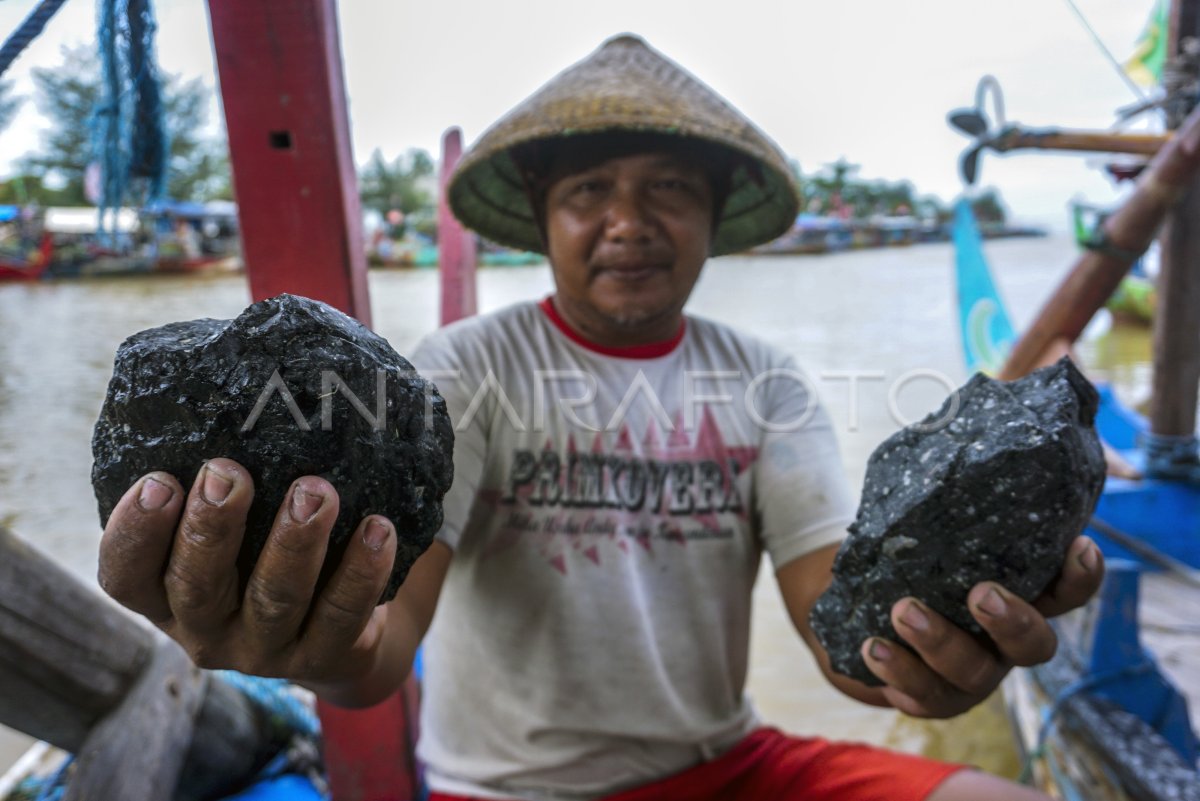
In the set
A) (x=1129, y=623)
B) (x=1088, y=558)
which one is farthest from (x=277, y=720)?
(x=1129, y=623)

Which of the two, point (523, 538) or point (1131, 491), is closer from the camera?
point (523, 538)

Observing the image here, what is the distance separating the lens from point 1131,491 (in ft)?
10.1

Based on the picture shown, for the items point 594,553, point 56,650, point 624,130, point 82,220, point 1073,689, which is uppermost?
point 624,130

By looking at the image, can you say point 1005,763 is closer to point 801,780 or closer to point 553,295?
point 801,780

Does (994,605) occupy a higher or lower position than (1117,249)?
lower

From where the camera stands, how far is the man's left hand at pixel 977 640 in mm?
1051

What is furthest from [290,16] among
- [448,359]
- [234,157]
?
[448,359]

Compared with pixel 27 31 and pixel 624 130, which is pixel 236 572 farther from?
pixel 624 130

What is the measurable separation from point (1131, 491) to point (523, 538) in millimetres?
2807

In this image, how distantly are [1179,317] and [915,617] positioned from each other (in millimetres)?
3066

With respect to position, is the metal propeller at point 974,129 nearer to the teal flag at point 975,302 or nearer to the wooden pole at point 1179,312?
the wooden pole at point 1179,312

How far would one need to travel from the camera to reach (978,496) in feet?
3.46

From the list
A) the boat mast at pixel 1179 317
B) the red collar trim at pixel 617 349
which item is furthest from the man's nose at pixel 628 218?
the boat mast at pixel 1179 317

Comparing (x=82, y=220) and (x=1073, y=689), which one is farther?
(x=1073, y=689)
